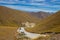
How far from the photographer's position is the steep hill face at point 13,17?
3.27 metres

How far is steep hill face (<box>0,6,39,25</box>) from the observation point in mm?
3273

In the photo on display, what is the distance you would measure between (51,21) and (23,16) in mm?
533

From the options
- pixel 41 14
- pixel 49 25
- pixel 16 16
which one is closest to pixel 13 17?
pixel 16 16

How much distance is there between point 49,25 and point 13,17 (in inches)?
27.4

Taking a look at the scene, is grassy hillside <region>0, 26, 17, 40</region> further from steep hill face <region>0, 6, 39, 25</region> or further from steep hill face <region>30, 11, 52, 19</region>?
steep hill face <region>30, 11, 52, 19</region>

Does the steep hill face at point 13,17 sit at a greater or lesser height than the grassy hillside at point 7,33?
greater

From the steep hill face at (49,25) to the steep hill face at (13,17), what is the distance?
0.13 m

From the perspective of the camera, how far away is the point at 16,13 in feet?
10.8

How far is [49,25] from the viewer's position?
3.22m

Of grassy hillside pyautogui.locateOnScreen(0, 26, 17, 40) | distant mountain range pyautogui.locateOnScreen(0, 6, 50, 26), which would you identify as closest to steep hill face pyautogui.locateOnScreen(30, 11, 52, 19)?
distant mountain range pyautogui.locateOnScreen(0, 6, 50, 26)

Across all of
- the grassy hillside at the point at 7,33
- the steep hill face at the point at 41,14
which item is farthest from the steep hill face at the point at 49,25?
the grassy hillside at the point at 7,33

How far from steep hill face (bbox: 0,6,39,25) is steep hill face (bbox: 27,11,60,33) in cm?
13

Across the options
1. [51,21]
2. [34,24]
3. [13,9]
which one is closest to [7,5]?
[13,9]

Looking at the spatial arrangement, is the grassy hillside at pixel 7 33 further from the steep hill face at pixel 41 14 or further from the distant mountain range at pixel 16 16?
the steep hill face at pixel 41 14
